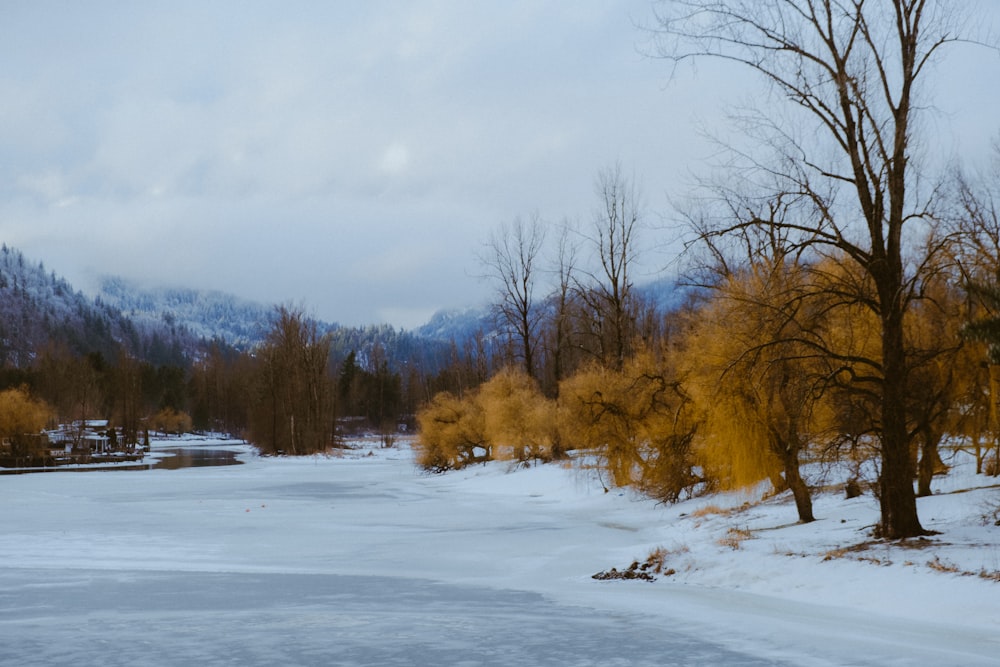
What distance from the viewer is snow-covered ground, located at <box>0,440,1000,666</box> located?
30.7ft

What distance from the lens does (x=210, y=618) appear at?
1138 cm

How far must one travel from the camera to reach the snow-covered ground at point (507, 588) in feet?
30.7

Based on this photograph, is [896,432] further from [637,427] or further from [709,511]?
[637,427]

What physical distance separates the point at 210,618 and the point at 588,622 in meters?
4.97

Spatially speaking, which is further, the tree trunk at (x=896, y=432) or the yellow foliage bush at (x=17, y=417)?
the yellow foliage bush at (x=17, y=417)

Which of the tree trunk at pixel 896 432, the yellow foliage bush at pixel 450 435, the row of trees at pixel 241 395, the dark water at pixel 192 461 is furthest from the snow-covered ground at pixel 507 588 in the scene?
the row of trees at pixel 241 395

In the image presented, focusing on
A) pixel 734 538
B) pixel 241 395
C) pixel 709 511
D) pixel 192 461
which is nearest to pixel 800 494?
pixel 734 538

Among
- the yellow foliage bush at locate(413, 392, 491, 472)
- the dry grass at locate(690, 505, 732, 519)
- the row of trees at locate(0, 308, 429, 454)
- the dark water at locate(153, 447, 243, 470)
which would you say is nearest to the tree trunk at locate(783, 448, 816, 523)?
the dry grass at locate(690, 505, 732, 519)

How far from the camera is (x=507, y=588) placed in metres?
14.5

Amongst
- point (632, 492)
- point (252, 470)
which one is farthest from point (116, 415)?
point (632, 492)

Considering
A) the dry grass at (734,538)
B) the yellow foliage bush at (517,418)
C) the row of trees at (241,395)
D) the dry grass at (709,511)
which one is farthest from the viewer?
the row of trees at (241,395)

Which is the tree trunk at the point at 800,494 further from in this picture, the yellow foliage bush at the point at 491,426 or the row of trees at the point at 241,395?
the row of trees at the point at 241,395

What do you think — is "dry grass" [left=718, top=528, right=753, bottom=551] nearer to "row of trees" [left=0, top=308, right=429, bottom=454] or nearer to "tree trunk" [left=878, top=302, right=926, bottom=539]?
"tree trunk" [left=878, top=302, right=926, bottom=539]

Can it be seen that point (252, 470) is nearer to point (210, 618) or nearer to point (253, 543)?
point (253, 543)
